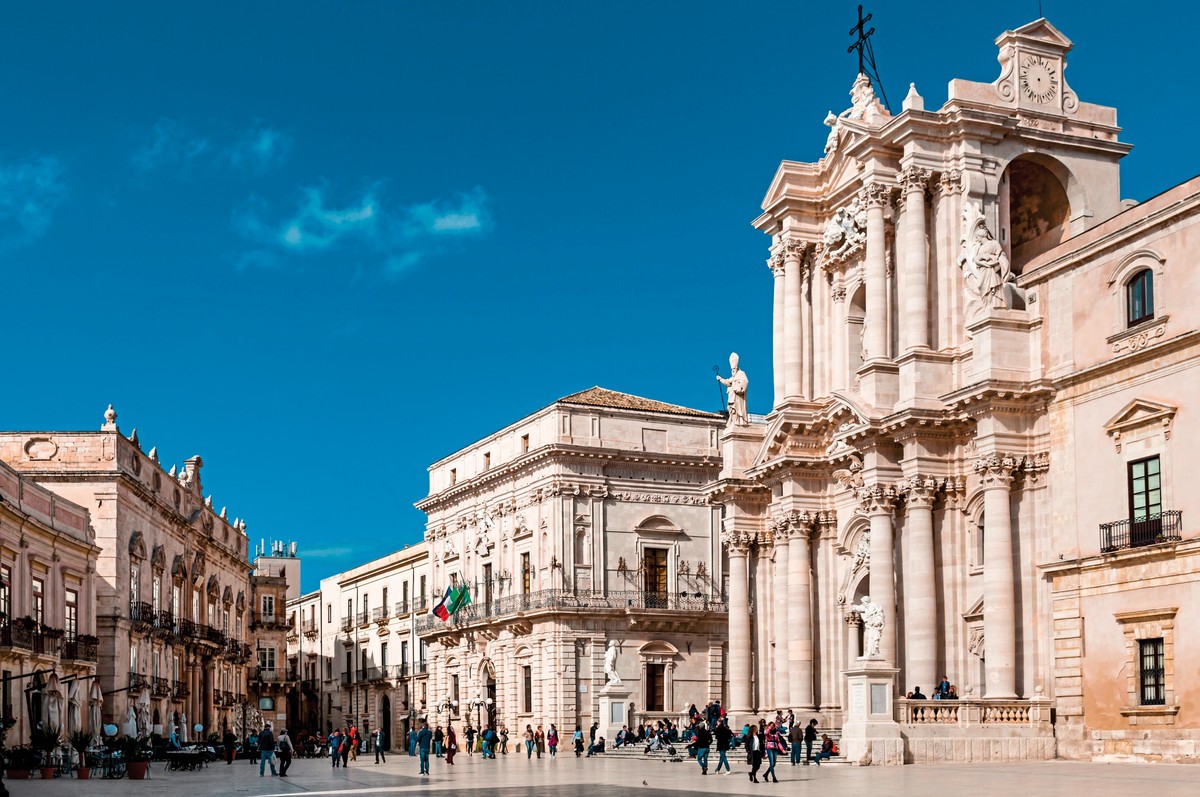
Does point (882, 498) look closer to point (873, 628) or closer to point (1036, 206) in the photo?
point (873, 628)

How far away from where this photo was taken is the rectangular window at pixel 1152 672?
28.2m

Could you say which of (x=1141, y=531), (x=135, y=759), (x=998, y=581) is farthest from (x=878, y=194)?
(x=135, y=759)

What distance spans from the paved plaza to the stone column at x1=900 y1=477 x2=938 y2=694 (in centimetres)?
385

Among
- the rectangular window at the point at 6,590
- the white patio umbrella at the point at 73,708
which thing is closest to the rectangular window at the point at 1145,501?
the rectangular window at the point at 6,590

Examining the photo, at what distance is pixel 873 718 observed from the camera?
1192 inches

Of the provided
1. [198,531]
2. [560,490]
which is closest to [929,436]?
[560,490]

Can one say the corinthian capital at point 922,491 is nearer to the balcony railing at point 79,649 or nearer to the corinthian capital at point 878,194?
the corinthian capital at point 878,194

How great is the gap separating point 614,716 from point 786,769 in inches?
523

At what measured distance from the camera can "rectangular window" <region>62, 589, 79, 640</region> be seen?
142ft

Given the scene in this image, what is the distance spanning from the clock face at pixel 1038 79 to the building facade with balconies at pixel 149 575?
26.1 m

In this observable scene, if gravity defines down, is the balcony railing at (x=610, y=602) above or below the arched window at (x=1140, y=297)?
below

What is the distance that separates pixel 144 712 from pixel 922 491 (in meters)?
26.1

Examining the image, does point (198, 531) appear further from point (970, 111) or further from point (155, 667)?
point (970, 111)

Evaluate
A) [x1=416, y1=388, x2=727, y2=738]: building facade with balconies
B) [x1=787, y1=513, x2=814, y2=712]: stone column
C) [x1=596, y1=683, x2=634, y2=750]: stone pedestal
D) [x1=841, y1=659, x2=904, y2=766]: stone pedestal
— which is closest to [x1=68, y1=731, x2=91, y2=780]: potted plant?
[x1=596, y1=683, x2=634, y2=750]: stone pedestal
